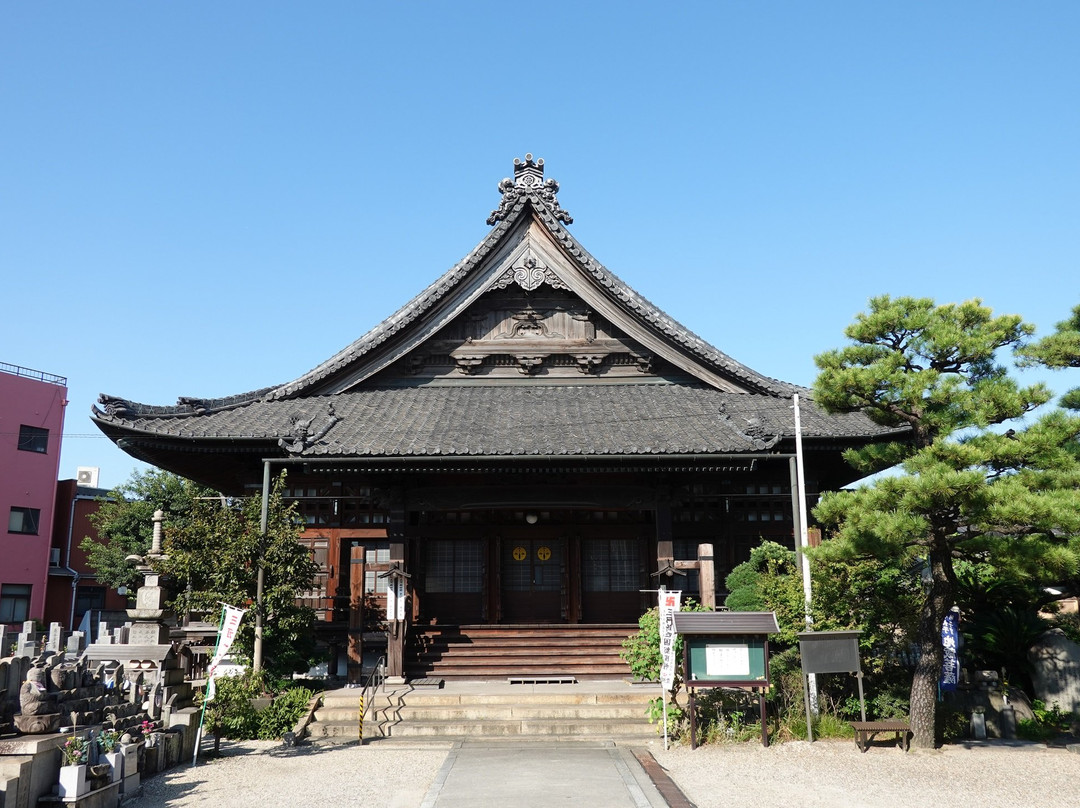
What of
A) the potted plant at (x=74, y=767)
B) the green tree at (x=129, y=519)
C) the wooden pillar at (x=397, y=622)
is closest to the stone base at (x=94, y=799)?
the potted plant at (x=74, y=767)

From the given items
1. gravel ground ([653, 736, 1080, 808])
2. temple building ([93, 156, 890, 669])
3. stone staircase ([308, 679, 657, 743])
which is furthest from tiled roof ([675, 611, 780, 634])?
temple building ([93, 156, 890, 669])

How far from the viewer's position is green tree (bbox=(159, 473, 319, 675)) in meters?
13.8

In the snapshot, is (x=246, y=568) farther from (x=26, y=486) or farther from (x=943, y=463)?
(x=26, y=486)

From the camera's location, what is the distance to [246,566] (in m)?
14.1

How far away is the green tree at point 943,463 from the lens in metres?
11.3

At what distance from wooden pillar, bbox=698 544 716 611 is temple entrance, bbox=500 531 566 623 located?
3.98 m

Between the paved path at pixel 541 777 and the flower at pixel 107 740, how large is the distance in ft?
12.1

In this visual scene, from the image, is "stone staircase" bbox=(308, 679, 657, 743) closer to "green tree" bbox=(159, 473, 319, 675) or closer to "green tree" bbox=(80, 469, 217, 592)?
"green tree" bbox=(159, 473, 319, 675)

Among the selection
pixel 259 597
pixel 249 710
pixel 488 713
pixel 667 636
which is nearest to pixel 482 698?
pixel 488 713

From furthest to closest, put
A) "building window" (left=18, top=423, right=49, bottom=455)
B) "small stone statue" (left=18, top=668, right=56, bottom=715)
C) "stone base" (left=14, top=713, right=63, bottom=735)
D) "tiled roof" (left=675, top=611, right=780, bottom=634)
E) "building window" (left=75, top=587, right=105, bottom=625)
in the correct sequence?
"building window" (left=75, top=587, right=105, bottom=625), "building window" (left=18, top=423, right=49, bottom=455), "tiled roof" (left=675, top=611, right=780, bottom=634), "small stone statue" (left=18, top=668, right=56, bottom=715), "stone base" (left=14, top=713, right=63, bottom=735)

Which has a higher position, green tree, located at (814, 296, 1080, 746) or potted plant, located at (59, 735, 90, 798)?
green tree, located at (814, 296, 1080, 746)

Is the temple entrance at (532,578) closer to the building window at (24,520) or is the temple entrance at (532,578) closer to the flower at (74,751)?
the flower at (74,751)

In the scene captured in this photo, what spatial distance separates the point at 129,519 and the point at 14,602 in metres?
5.78

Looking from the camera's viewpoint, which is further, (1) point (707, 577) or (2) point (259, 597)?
(1) point (707, 577)
